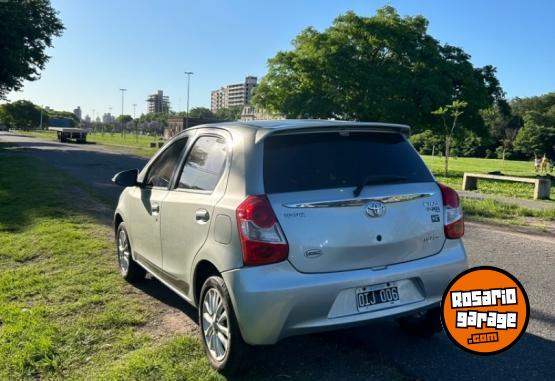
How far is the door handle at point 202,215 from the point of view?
364 cm

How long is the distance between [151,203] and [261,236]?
74.1 inches

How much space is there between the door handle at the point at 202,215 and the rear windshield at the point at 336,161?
561 mm

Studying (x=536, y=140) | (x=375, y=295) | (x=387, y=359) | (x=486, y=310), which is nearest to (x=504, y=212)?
(x=387, y=359)

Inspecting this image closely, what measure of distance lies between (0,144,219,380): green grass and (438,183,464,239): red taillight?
6.29ft

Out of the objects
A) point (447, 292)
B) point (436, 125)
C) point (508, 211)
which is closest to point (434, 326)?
point (447, 292)

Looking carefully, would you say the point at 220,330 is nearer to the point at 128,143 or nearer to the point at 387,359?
the point at 387,359

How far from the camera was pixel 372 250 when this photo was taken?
11.0 ft

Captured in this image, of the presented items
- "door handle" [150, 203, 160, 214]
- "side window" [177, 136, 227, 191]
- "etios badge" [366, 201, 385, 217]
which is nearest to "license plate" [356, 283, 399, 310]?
"etios badge" [366, 201, 385, 217]

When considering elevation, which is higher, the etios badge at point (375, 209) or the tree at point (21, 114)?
the tree at point (21, 114)

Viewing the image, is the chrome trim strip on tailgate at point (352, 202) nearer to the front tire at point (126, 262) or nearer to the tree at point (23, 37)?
the front tire at point (126, 262)

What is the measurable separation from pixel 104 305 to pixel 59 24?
38.1 m

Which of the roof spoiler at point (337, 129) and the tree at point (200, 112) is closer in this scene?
the roof spoiler at point (337, 129)

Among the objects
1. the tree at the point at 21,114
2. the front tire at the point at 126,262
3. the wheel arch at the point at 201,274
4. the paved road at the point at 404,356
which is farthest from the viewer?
the tree at the point at 21,114

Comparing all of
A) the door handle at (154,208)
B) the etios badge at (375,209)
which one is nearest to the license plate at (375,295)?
the etios badge at (375,209)
